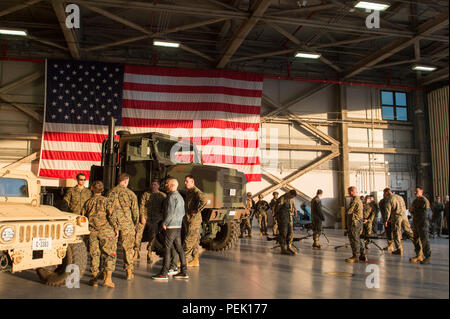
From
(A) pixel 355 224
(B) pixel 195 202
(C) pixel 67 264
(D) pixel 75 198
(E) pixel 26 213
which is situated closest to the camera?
(E) pixel 26 213

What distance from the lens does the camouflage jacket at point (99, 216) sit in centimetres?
529

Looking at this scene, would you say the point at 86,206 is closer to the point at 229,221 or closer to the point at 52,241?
the point at 52,241

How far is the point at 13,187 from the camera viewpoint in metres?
5.54

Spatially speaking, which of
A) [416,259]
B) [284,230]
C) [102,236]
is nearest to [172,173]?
[102,236]

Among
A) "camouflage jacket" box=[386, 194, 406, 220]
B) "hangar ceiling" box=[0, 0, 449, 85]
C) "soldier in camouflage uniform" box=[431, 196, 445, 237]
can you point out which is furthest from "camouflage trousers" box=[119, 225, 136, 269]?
"soldier in camouflage uniform" box=[431, 196, 445, 237]

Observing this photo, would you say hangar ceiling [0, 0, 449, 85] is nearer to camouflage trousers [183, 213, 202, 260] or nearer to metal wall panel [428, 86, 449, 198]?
metal wall panel [428, 86, 449, 198]

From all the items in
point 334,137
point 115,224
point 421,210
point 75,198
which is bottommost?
point 115,224

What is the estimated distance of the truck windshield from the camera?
8445mm

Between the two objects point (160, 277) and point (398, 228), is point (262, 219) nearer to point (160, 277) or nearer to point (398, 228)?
point (398, 228)

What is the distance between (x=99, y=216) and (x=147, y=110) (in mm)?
11735

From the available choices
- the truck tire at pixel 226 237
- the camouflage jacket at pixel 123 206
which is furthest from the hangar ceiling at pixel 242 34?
the camouflage jacket at pixel 123 206

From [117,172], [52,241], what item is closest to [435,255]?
[117,172]

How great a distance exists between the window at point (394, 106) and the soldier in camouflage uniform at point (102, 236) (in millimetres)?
18348

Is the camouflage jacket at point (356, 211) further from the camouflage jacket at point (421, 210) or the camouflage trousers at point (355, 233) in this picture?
the camouflage jacket at point (421, 210)
